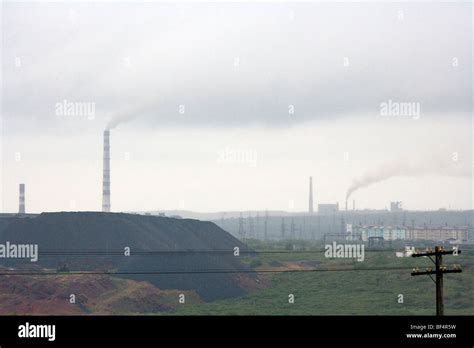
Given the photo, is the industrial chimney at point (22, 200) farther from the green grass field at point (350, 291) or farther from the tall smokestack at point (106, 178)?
the green grass field at point (350, 291)

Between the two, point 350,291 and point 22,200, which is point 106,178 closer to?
point 22,200

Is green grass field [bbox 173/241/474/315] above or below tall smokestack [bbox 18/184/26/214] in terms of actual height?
below

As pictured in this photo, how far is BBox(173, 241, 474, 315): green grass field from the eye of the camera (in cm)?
12838

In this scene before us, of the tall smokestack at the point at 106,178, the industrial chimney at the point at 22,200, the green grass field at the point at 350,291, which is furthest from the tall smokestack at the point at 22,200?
the green grass field at the point at 350,291

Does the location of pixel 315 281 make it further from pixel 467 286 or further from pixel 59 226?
pixel 59 226

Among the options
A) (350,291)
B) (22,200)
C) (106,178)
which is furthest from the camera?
(22,200)

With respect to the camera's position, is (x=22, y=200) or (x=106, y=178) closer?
(x=106, y=178)

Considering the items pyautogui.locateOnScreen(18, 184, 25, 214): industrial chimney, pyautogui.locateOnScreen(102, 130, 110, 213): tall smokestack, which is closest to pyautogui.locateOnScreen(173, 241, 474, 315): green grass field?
pyautogui.locateOnScreen(102, 130, 110, 213): tall smokestack

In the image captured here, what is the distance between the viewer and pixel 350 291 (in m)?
144

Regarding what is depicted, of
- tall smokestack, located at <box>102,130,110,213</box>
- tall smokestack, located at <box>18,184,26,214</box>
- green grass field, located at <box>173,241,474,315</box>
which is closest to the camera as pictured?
green grass field, located at <box>173,241,474,315</box>

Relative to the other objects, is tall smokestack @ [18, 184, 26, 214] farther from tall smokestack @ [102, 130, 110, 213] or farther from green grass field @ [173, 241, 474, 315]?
green grass field @ [173, 241, 474, 315]

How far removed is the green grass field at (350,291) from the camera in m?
128

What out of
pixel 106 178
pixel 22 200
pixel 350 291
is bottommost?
pixel 350 291

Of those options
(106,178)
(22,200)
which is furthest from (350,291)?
(22,200)
